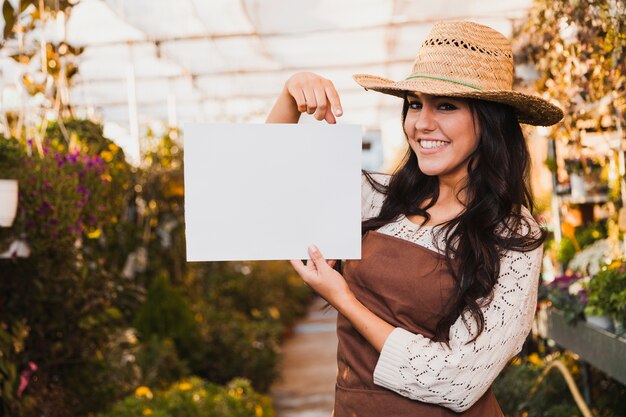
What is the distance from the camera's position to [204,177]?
5.07 ft

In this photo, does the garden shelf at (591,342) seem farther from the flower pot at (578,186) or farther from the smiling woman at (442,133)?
the smiling woman at (442,133)

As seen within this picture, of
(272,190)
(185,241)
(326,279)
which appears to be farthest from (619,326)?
(185,241)

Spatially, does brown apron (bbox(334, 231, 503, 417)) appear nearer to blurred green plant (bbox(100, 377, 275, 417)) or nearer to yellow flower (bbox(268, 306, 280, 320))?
blurred green plant (bbox(100, 377, 275, 417))

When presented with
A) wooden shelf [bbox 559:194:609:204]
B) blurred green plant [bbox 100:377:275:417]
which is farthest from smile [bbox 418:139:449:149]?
wooden shelf [bbox 559:194:609:204]

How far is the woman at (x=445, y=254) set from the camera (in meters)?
1.54

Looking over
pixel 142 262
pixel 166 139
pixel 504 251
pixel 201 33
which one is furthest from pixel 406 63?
pixel 504 251

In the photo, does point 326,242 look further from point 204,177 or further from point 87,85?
point 87,85

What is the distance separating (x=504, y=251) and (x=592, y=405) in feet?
7.25

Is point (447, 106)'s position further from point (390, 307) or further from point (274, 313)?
point (274, 313)

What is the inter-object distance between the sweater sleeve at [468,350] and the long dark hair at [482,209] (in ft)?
0.06

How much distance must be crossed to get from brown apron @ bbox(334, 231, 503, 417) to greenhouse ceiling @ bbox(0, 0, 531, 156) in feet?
13.0

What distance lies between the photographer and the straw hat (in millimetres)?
1618

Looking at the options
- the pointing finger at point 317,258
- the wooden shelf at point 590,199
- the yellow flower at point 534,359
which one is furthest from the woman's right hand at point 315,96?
the yellow flower at point 534,359

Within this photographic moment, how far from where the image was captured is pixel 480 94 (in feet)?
5.24
